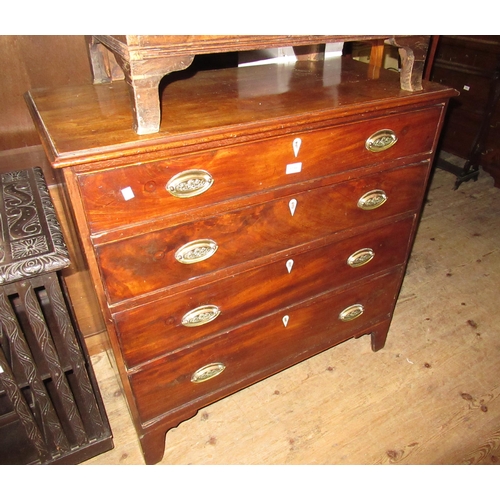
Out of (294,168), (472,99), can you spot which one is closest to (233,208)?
(294,168)

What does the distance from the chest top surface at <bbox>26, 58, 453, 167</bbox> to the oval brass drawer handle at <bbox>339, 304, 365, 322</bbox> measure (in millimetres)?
879

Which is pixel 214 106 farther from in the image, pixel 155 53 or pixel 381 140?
pixel 381 140

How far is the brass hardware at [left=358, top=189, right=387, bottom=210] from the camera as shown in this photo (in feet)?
4.82

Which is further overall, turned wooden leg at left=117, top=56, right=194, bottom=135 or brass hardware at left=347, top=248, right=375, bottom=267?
brass hardware at left=347, top=248, right=375, bottom=267

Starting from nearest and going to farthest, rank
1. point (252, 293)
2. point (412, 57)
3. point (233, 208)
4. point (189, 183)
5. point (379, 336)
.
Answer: point (189, 183) < point (233, 208) < point (412, 57) < point (252, 293) < point (379, 336)

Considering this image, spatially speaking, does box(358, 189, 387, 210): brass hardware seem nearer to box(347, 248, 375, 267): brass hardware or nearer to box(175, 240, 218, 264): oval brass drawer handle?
box(347, 248, 375, 267): brass hardware

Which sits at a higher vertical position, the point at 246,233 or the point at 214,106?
the point at 214,106

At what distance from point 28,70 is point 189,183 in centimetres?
88

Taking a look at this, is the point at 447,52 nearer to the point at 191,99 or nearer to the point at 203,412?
the point at 191,99

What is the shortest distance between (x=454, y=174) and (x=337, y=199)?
2.89m

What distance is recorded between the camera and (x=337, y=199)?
141 cm

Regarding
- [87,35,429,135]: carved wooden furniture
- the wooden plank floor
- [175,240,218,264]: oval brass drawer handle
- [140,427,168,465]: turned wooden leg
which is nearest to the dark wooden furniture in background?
→ the wooden plank floor

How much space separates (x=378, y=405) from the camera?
1.89m

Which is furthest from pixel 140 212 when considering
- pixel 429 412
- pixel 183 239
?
pixel 429 412
